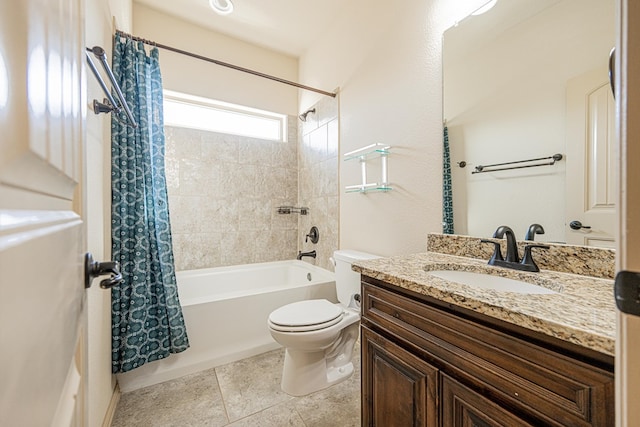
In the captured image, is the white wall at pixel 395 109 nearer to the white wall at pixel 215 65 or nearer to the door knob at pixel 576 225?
the door knob at pixel 576 225

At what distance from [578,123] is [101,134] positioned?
2.04 metres

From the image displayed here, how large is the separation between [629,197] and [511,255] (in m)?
0.81

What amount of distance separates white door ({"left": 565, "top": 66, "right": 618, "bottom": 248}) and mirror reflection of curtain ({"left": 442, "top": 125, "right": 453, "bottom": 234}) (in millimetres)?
459

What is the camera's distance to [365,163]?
1962 mm

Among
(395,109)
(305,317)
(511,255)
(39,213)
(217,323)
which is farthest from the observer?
(217,323)

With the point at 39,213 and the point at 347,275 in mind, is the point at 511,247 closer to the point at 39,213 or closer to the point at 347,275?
the point at 347,275

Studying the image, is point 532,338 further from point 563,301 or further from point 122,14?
point 122,14

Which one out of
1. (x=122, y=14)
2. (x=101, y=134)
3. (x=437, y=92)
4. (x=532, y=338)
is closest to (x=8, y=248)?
(x=532, y=338)

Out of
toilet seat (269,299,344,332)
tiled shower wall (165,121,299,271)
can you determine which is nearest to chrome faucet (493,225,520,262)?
toilet seat (269,299,344,332)

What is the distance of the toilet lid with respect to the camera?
1.46 m

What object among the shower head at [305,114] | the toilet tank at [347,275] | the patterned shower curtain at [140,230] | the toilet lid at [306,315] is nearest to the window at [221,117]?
the shower head at [305,114]

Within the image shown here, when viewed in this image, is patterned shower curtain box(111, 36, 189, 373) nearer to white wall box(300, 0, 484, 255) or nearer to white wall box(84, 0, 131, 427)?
white wall box(84, 0, 131, 427)

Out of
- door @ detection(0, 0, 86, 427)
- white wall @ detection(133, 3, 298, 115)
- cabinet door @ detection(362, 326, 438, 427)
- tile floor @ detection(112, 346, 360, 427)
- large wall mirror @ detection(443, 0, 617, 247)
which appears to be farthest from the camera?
white wall @ detection(133, 3, 298, 115)

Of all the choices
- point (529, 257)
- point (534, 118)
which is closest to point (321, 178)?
point (534, 118)
